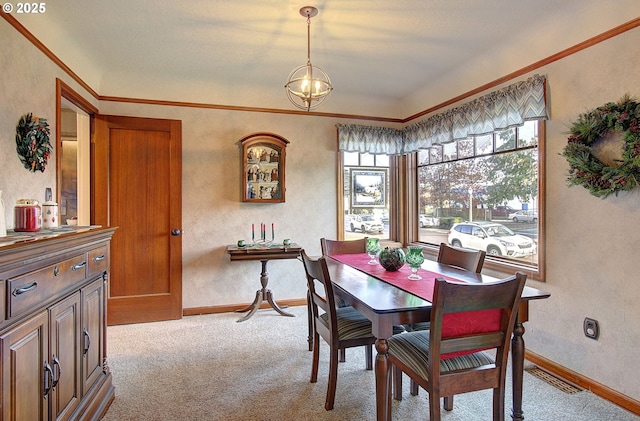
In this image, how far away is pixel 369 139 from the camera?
4.51 meters

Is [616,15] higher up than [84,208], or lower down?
higher up

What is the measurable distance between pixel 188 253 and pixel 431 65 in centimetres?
326

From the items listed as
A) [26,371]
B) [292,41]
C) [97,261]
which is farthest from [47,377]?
[292,41]

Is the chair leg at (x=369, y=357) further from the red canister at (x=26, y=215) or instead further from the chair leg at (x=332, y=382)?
the red canister at (x=26, y=215)

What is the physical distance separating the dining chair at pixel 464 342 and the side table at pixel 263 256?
226 cm

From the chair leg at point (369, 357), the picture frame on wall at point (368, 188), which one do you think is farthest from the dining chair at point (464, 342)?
the picture frame on wall at point (368, 188)

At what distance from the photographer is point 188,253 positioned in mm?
4020

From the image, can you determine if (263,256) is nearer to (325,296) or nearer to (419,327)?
(325,296)

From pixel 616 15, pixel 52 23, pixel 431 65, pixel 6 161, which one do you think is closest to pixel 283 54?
pixel 431 65

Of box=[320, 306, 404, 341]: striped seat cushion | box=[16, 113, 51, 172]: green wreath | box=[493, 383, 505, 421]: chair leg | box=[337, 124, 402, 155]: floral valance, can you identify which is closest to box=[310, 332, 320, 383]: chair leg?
box=[320, 306, 404, 341]: striped seat cushion

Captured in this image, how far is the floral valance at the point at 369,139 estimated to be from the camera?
14.5 ft

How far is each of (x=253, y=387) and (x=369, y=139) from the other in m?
3.13

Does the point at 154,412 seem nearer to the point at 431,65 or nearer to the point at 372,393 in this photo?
the point at 372,393

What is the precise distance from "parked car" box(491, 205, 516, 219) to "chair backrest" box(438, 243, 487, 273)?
78 centimetres
